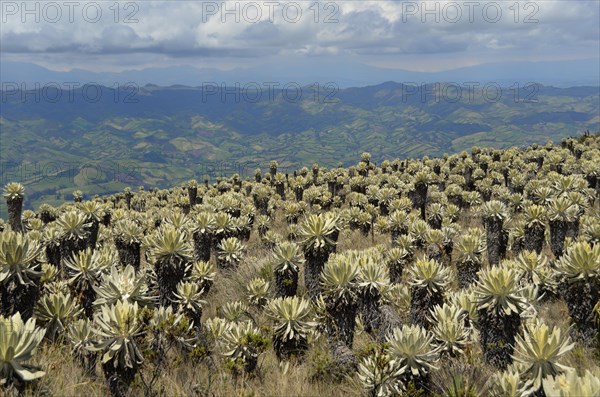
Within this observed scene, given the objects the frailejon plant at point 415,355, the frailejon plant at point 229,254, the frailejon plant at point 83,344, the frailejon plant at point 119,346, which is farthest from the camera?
the frailejon plant at point 229,254

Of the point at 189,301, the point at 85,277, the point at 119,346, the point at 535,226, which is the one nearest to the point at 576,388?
the point at 119,346

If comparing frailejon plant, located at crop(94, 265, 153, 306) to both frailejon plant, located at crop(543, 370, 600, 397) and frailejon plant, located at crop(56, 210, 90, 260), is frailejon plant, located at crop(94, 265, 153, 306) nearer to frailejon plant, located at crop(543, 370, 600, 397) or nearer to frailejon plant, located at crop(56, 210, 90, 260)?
frailejon plant, located at crop(56, 210, 90, 260)

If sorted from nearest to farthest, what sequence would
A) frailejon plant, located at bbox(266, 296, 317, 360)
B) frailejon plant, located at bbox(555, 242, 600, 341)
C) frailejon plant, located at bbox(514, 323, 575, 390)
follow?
frailejon plant, located at bbox(514, 323, 575, 390)
frailejon plant, located at bbox(266, 296, 317, 360)
frailejon plant, located at bbox(555, 242, 600, 341)

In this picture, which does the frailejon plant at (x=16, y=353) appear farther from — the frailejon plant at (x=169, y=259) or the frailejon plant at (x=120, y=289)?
the frailejon plant at (x=169, y=259)

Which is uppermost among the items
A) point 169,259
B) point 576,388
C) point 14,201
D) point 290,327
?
point 576,388

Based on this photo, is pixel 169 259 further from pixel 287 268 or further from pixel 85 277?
pixel 287 268

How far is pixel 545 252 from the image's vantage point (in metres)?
14.9

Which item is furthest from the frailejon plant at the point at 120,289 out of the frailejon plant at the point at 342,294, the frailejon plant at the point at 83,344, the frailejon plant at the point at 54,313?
the frailejon plant at the point at 342,294

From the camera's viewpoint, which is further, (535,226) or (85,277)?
(535,226)

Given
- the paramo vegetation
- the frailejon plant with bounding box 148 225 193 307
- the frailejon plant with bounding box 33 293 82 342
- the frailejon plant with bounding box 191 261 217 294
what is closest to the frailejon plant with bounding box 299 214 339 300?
the paramo vegetation

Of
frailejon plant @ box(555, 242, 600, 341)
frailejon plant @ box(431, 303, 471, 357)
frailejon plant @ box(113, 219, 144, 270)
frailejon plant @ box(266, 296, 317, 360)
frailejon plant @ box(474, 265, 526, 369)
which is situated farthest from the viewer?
frailejon plant @ box(113, 219, 144, 270)

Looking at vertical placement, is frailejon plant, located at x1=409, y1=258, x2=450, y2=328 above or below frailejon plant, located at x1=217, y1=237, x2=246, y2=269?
above

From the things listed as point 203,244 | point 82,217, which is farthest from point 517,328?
point 82,217

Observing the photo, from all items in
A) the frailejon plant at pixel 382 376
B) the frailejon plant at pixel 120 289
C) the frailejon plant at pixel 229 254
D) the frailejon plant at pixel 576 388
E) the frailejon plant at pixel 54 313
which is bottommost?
the frailejon plant at pixel 229 254
